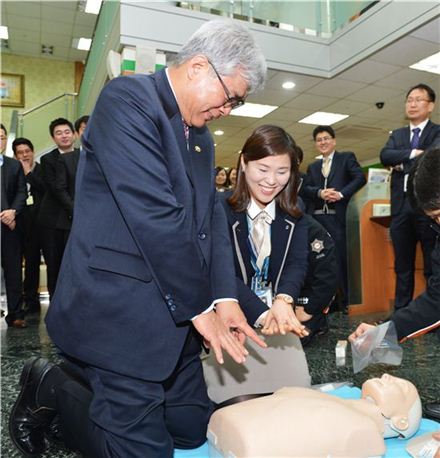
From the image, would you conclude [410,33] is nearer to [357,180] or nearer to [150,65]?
[357,180]

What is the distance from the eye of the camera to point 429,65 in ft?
18.1

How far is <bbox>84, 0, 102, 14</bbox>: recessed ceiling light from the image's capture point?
25.4 ft

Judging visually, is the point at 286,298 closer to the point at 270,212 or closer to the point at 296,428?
the point at 270,212

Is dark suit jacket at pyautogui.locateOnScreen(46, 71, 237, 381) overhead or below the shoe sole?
overhead

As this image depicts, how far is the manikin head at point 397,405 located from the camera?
1293 mm

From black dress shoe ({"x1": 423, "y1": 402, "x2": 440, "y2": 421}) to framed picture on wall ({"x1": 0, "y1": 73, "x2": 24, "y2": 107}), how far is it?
10.6 m

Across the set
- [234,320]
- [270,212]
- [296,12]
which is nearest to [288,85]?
[296,12]

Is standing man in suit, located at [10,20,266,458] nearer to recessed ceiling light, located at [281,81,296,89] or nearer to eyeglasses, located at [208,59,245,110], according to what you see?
eyeglasses, located at [208,59,245,110]

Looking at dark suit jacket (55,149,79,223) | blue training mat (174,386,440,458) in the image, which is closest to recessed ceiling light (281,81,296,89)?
dark suit jacket (55,149,79,223)

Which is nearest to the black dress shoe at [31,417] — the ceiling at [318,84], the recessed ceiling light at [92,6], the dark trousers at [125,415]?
the dark trousers at [125,415]

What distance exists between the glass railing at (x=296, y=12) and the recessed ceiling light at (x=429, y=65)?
3.13 feet

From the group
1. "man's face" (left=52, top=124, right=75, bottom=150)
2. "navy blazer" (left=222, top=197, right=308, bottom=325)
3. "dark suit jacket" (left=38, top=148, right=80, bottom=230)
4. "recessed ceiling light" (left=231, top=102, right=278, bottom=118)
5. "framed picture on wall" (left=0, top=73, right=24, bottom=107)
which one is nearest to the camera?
"navy blazer" (left=222, top=197, right=308, bottom=325)

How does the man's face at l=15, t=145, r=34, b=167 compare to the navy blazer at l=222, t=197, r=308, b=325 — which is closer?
the navy blazer at l=222, t=197, r=308, b=325

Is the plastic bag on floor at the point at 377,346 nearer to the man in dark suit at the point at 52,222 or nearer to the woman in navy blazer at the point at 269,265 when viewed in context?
the woman in navy blazer at the point at 269,265
